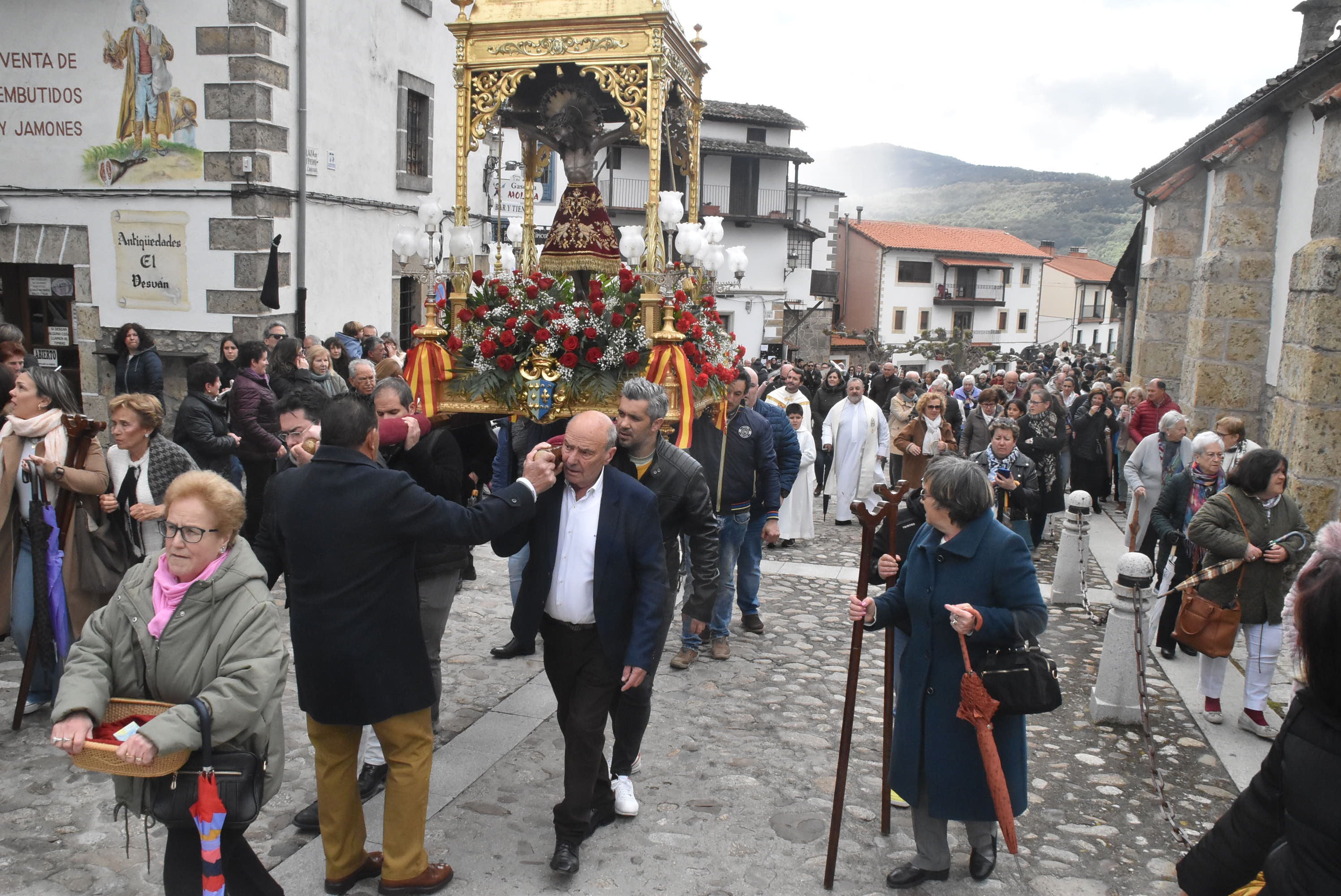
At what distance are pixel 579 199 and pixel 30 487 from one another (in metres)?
4.12

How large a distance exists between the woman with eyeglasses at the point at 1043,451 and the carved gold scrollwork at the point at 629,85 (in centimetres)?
524

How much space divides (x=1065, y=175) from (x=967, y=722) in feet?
550

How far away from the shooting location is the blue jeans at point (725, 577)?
668 cm

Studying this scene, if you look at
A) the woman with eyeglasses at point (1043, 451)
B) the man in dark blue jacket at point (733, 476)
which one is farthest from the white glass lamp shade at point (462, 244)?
the woman with eyeglasses at point (1043, 451)

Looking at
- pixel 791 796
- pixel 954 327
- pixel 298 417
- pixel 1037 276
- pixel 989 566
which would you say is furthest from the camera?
pixel 1037 276

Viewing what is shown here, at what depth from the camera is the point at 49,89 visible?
40.0 ft

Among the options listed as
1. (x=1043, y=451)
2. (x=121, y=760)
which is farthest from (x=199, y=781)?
(x=1043, y=451)

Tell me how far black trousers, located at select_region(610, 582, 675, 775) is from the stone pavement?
0.27 m

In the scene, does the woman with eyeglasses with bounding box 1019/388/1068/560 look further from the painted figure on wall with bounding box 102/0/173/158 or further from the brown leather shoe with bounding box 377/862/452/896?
the painted figure on wall with bounding box 102/0/173/158

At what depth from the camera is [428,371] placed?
6695mm

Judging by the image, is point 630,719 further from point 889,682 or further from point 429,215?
point 429,215

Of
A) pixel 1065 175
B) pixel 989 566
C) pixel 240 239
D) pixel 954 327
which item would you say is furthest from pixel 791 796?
pixel 1065 175

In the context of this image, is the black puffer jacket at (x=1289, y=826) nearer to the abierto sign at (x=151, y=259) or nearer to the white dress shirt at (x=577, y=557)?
the white dress shirt at (x=577, y=557)

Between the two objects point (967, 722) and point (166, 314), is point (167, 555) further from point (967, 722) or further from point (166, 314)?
point (166, 314)
